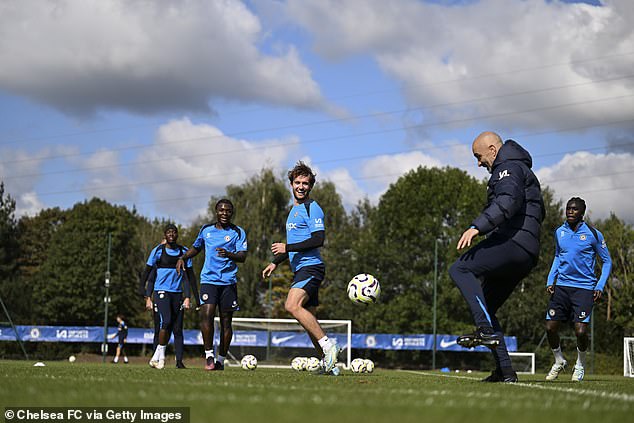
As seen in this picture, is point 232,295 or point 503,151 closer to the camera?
point 503,151

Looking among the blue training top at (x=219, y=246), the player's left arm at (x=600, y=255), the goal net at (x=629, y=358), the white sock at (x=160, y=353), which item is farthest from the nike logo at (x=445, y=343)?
the blue training top at (x=219, y=246)

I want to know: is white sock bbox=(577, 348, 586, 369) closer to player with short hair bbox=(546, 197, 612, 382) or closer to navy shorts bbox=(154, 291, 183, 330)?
player with short hair bbox=(546, 197, 612, 382)

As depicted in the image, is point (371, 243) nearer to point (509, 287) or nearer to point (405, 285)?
point (405, 285)

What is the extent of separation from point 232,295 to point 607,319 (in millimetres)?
37469

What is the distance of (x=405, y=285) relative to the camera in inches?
1809

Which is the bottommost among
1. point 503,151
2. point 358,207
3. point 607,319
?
point 607,319

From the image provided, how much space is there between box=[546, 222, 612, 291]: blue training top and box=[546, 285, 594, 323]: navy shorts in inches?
3.2

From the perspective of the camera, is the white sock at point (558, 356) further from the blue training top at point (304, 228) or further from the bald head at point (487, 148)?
the bald head at point (487, 148)

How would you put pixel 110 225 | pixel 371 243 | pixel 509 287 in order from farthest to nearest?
pixel 110 225 → pixel 371 243 → pixel 509 287

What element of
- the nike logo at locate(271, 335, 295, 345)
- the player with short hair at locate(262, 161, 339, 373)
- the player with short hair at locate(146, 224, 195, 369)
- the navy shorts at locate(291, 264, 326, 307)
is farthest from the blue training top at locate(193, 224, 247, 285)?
the nike logo at locate(271, 335, 295, 345)

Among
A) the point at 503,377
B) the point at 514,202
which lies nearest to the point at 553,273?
the point at 503,377

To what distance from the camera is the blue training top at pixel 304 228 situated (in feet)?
27.9

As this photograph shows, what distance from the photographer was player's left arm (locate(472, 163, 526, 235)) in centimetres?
657

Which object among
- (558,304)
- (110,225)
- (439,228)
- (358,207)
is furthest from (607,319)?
(558,304)
